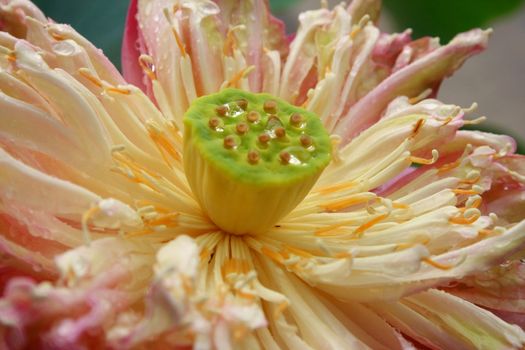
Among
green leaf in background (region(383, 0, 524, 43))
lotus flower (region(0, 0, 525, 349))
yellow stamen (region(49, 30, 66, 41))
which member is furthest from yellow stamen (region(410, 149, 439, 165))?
green leaf in background (region(383, 0, 524, 43))

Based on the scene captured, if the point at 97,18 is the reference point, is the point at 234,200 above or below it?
below

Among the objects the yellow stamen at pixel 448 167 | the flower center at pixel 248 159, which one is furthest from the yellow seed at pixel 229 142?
the yellow stamen at pixel 448 167

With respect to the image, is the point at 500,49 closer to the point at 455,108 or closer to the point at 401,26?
the point at 401,26

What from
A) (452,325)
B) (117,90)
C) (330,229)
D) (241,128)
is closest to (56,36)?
(117,90)

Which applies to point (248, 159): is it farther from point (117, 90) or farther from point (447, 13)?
point (447, 13)

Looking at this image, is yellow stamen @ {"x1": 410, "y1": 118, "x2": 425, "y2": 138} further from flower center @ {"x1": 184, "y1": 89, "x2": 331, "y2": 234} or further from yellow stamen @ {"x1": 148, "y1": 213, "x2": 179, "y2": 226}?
yellow stamen @ {"x1": 148, "y1": 213, "x2": 179, "y2": 226}

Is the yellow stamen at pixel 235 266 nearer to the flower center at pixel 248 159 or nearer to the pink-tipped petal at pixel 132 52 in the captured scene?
the flower center at pixel 248 159
